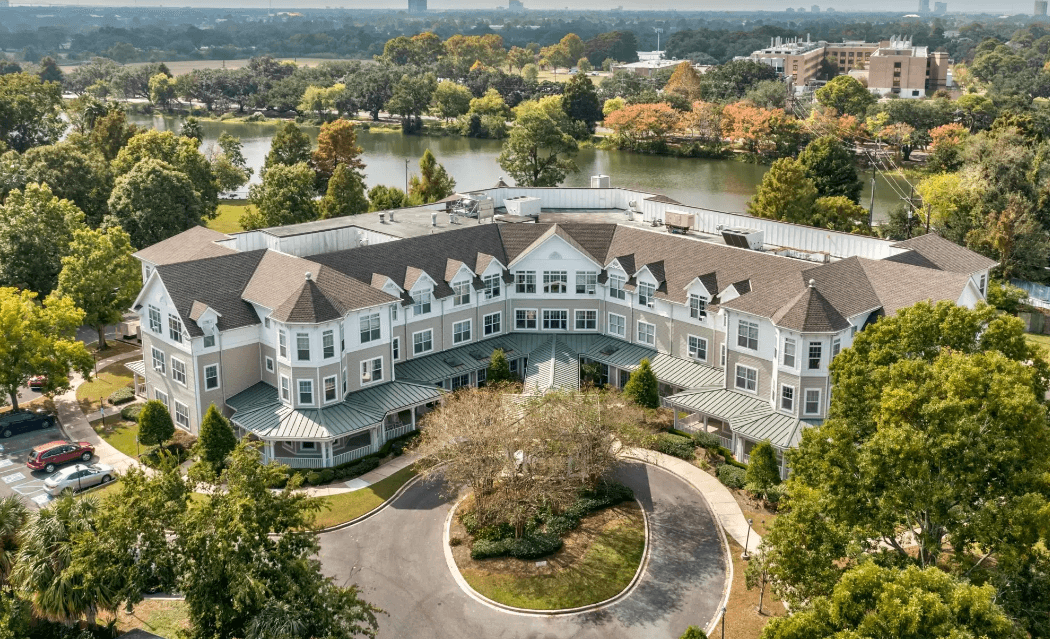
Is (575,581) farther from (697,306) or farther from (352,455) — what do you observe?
(697,306)

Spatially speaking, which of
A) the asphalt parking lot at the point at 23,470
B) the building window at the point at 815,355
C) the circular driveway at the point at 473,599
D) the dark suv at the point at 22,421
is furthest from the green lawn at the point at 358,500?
the building window at the point at 815,355

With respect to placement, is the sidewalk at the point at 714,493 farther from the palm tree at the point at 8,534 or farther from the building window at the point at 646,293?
the palm tree at the point at 8,534

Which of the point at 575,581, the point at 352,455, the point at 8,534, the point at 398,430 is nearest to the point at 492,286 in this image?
the point at 398,430

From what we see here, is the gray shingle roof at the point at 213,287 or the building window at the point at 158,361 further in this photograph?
the building window at the point at 158,361

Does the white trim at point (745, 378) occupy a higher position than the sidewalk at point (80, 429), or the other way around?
the white trim at point (745, 378)

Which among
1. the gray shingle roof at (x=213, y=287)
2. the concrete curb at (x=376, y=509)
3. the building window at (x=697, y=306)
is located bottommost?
the concrete curb at (x=376, y=509)

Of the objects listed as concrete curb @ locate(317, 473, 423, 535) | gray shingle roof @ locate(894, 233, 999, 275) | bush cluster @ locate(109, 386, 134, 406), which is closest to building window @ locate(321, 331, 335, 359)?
concrete curb @ locate(317, 473, 423, 535)
